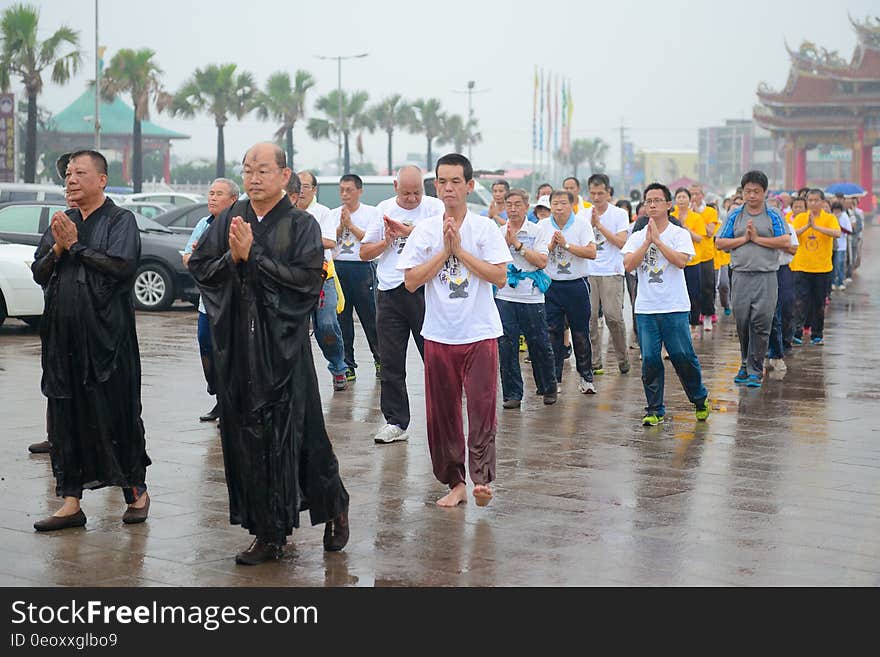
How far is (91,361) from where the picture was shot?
21.8 feet

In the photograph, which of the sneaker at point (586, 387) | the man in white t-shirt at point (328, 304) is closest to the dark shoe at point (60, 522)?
the man in white t-shirt at point (328, 304)

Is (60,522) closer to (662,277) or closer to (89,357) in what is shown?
(89,357)

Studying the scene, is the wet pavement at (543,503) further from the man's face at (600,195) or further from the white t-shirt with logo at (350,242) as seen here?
the man's face at (600,195)

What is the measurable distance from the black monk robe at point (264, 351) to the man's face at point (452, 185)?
4.48 ft

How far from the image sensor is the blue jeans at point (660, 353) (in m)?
9.91

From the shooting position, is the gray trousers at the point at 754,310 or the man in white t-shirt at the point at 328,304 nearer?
the man in white t-shirt at the point at 328,304

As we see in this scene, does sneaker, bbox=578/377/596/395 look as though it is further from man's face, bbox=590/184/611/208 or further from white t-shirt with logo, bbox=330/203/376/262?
man's face, bbox=590/184/611/208

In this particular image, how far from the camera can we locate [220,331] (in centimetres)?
588

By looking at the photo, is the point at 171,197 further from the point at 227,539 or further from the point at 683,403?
the point at 227,539

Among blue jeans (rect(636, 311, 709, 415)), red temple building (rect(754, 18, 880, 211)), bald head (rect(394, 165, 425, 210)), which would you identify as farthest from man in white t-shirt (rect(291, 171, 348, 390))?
red temple building (rect(754, 18, 880, 211))

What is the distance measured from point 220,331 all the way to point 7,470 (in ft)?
9.20

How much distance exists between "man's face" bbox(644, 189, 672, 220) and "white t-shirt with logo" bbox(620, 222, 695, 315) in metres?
0.11

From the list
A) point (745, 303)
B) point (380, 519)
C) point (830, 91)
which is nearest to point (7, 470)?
point (380, 519)
